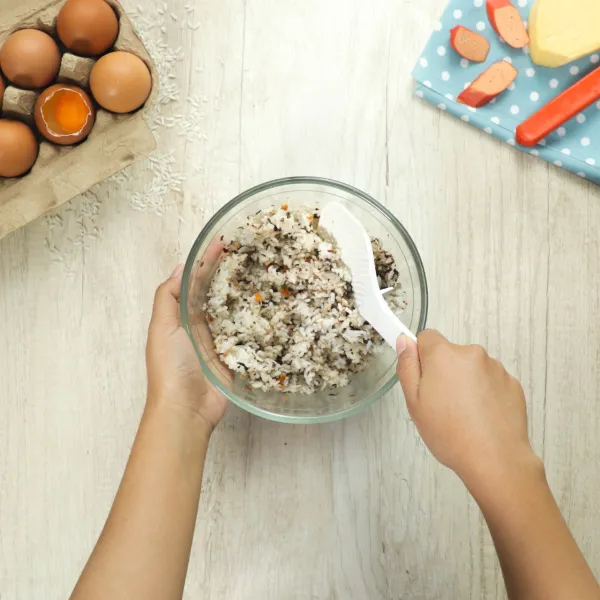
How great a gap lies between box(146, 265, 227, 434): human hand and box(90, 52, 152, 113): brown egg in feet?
0.96

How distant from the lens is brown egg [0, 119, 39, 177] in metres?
0.93

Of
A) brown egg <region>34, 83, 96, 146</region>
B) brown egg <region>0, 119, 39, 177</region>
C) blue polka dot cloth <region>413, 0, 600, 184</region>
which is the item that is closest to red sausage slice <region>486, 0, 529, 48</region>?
blue polka dot cloth <region>413, 0, 600, 184</region>

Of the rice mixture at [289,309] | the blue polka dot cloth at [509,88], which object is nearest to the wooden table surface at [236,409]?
the blue polka dot cloth at [509,88]

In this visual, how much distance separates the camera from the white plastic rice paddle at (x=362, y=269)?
82 centimetres

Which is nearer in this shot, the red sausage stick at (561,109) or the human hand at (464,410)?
the human hand at (464,410)

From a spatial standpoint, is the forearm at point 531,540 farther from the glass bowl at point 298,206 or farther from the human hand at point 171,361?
the human hand at point 171,361

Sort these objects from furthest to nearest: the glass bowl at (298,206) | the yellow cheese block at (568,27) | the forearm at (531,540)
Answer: the yellow cheese block at (568,27), the glass bowl at (298,206), the forearm at (531,540)

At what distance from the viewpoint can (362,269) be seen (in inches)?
33.8

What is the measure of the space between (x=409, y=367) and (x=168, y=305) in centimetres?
40

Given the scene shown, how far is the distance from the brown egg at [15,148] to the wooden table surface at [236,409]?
0.42 ft

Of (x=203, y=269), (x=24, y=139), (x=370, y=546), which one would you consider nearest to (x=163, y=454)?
(x=203, y=269)

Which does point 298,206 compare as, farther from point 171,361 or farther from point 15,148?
point 15,148

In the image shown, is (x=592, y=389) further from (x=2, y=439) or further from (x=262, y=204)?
(x=2, y=439)

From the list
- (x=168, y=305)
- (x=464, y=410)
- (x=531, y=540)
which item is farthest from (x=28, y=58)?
(x=531, y=540)
